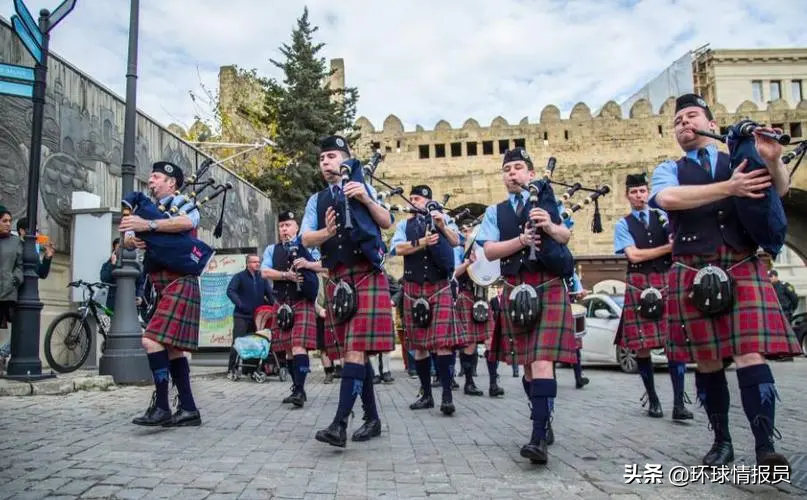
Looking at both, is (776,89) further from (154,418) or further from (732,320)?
(154,418)

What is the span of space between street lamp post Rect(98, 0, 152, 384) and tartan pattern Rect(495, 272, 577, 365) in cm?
513

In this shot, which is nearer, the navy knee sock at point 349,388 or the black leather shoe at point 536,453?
the black leather shoe at point 536,453

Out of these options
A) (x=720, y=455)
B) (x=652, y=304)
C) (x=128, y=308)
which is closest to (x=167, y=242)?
(x=128, y=308)

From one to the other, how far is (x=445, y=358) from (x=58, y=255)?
21.1 feet

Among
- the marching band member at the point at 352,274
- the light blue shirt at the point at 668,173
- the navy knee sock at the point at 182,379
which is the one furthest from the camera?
the navy knee sock at the point at 182,379

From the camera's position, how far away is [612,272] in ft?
112

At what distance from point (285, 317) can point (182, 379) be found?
207 centimetres

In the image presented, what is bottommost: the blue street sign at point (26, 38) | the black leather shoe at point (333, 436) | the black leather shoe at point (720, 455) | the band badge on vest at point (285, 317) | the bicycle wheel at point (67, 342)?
the black leather shoe at point (720, 455)

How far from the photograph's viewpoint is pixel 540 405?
3.64m


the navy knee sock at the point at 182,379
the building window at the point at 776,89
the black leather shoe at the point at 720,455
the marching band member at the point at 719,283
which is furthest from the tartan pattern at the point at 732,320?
the building window at the point at 776,89

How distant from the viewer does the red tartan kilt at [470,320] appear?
26.4 feet

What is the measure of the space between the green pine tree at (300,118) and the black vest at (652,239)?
55.8 feet

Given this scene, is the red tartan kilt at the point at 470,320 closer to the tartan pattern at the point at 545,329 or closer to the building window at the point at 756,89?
the tartan pattern at the point at 545,329

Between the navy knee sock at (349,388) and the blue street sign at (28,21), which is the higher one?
the blue street sign at (28,21)
